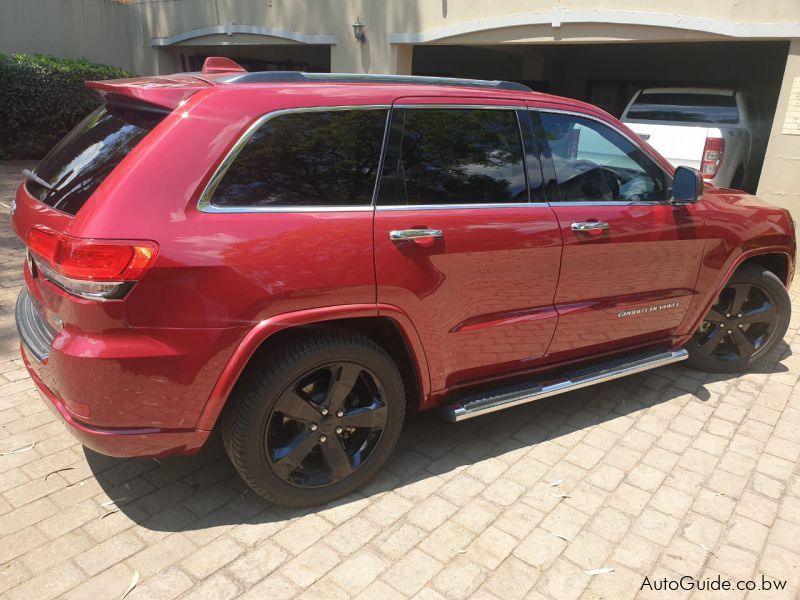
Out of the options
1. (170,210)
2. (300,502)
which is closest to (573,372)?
(300,502)

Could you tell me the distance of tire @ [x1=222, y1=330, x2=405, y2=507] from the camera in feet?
8.22

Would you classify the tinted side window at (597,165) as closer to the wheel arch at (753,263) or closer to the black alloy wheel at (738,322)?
the wheel arch at (753,263)

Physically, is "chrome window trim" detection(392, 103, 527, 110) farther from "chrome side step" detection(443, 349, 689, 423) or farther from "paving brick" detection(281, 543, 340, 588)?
"paving brick" detection(281, 543, 340, 588)

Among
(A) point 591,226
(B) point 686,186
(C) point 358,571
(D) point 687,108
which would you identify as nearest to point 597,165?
(A) point 591,226

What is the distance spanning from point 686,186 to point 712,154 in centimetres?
498

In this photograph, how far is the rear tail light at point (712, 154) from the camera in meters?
7.72

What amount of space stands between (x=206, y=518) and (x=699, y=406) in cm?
301

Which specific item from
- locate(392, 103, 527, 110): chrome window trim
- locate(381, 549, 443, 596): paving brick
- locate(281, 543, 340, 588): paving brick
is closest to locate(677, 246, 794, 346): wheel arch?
locate(392, 103, 527, 110): chrome window trim

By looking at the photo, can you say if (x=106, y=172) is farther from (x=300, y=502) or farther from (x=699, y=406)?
(x=699, y=406)

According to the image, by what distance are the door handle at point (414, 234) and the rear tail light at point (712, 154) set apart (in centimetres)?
635

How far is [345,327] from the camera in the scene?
2701 mm

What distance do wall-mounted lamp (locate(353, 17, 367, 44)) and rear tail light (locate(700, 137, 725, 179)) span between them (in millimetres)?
5594

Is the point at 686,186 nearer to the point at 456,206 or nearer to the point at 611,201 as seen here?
the point at 611,201

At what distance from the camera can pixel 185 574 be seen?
240cm
